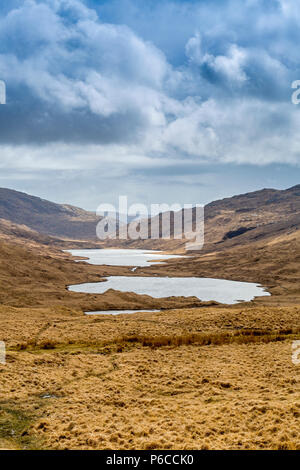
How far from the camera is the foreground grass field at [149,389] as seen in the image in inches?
544

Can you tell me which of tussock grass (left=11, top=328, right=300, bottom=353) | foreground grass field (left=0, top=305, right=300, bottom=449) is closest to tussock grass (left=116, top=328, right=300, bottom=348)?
tussock grass (left=11, top=328, right=300, bottom=353)

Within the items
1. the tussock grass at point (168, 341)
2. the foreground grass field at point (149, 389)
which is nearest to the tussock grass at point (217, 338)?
the tussock grass at point (168, 341)

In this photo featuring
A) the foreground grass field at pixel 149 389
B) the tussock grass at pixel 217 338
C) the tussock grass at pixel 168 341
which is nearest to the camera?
the foreground grass field at pixel 149 389

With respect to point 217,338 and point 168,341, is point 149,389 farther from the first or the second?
point 217,338

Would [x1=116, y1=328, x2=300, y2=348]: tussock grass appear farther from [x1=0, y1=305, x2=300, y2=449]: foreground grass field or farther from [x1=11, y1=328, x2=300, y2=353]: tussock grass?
[x1=0, y1=305, x2=300, y2=449]: foreground grass field

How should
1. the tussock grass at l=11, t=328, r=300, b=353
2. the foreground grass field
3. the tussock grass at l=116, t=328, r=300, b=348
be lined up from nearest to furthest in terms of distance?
the foreground grass field < the tussock grass at l=11, t=328, r=300, b=353 < the tussock grass at l=116, t=328, r=300, b=348

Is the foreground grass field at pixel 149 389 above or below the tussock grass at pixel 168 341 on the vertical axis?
above

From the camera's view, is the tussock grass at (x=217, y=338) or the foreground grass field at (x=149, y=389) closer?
the foreground grass field at (x=149, y=389)

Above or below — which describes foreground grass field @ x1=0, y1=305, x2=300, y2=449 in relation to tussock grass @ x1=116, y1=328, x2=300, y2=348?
above

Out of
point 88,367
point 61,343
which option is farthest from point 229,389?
point 61,343

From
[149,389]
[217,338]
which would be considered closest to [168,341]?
[217,338]

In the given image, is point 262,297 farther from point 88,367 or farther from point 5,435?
point 5,435

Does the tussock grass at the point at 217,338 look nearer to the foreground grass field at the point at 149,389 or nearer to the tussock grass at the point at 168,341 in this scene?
the tussock grass at the point at 168,341

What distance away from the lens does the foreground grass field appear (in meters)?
13.8
